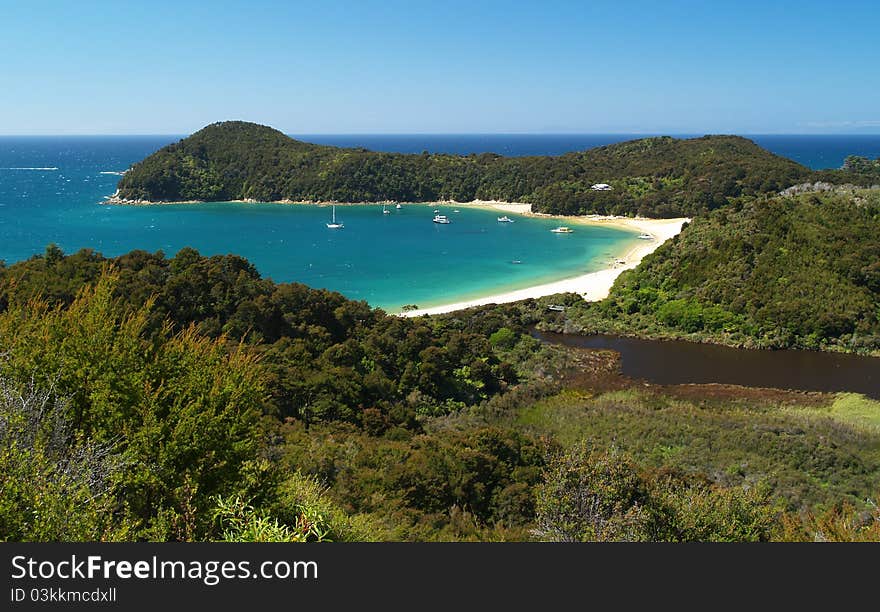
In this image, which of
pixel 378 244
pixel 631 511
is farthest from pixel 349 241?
pixel 631 511

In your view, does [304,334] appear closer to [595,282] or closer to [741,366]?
[741,366]

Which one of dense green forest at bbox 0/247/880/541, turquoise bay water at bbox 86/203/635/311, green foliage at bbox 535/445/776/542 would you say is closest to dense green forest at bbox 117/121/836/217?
turquoise bay water at bbox 86/203/635/311

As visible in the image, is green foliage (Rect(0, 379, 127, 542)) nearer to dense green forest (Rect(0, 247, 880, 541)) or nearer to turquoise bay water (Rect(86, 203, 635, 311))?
dense green forest (Rect(0, 247, 880, 541))

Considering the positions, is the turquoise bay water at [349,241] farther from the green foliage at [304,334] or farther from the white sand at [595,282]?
the green foliage at [304,334]

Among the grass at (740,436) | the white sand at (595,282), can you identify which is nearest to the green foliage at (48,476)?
the grass at (740,436)

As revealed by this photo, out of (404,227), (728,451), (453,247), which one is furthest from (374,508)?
(404,227)

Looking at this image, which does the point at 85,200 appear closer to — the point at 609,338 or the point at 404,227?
the point at 404,227
